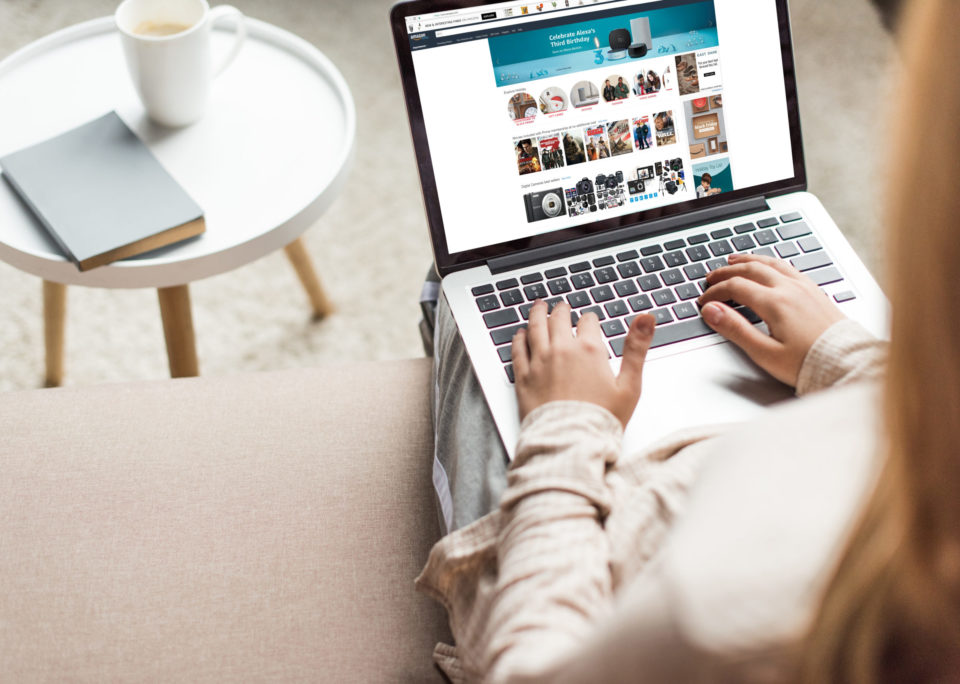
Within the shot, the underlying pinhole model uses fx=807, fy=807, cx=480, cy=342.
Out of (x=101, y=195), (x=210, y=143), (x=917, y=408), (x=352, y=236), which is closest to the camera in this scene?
(x=917, y=408)

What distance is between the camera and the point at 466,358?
73 cm

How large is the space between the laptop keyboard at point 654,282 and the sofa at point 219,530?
14cm

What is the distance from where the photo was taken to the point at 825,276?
0.79 m

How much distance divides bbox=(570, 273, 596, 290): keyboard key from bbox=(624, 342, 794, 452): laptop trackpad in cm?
11

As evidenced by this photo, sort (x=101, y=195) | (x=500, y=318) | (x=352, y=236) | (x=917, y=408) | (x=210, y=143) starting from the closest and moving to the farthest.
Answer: (x=917, y=408)
(x=500, y=318)
(x=101, y=195)
(x=210, y=143)
(x=352, y=236)

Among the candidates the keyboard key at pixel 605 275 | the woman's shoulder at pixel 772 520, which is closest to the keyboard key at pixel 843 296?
the keyboard key at pixel 605 275

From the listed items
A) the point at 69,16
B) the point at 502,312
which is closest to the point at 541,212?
the point at 502,312

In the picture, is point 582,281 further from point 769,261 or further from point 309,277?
point 309,277

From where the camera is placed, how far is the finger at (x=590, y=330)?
673 millimetres

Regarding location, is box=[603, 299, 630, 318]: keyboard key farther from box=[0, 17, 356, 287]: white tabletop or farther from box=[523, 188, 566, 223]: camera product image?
box=[0, 17, 356, 287]: white tabletop

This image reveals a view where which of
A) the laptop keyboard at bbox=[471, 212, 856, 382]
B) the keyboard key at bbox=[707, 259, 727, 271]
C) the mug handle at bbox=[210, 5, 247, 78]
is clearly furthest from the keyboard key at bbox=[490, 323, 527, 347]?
the mug handle at bbox=[210, 5, 247, 78]

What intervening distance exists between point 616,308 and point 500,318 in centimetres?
11

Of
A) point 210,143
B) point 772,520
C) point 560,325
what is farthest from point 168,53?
point 772,520

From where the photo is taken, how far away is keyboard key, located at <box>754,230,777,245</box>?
32.3 inches
